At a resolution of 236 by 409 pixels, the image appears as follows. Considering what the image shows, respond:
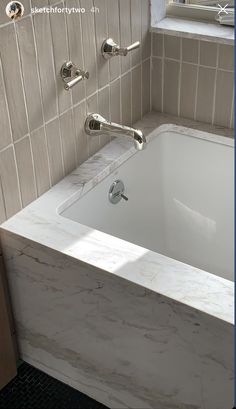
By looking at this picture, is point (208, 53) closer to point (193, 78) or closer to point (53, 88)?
point (193, 78)

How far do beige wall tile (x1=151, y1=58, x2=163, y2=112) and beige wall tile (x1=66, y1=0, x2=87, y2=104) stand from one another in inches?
16.7

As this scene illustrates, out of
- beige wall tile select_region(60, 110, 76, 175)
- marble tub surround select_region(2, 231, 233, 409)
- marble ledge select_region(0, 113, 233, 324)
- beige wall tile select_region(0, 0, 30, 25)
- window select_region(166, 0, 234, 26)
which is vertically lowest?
marble tub surround select_region(2, 231, 233, 409)

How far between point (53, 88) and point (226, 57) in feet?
2.11

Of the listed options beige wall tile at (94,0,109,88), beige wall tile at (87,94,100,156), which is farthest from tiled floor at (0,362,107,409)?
beige wall tile at (94,0,109,88)

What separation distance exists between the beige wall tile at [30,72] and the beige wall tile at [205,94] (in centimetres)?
67

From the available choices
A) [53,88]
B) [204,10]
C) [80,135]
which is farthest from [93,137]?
[204,10]

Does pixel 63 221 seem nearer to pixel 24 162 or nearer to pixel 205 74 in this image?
pixel 24 162

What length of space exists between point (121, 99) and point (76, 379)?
3.08ft

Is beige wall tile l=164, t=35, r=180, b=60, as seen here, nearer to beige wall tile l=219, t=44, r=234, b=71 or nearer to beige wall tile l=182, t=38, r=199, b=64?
beige wall tile l=182, t=38, r=199, b=64

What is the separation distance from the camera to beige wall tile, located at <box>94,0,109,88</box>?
5.50ft

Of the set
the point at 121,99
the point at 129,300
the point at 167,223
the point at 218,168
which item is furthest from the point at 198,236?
the point at 129,300

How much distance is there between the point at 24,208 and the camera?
5.37ft

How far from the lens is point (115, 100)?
75.5 inches

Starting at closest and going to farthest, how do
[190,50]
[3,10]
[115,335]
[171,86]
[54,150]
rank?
[3,10]
[115,335]
[54,150]
[190,50]
[171,86]
